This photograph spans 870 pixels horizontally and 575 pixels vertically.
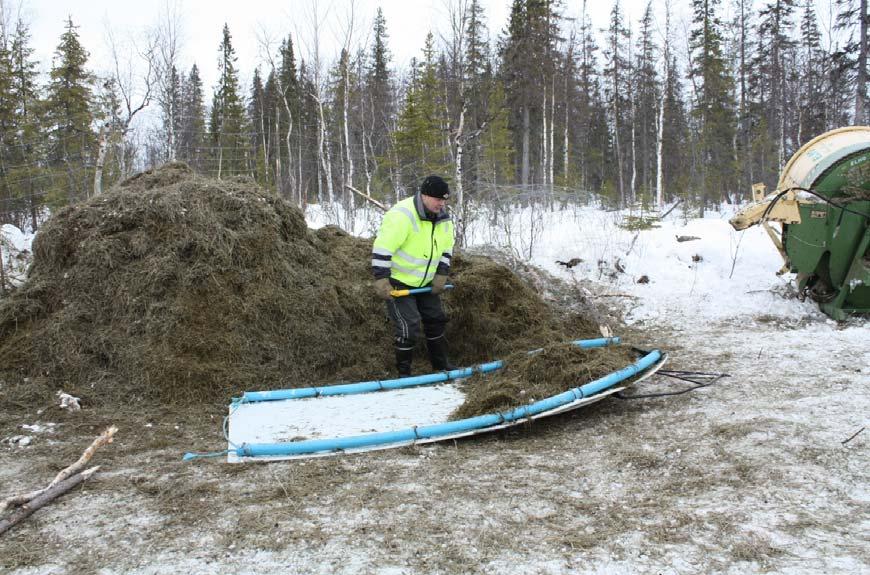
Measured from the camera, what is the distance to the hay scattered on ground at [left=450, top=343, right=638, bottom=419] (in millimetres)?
4414

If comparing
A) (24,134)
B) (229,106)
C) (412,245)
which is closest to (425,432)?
(412,245)

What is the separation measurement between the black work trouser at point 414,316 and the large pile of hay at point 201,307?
615mm

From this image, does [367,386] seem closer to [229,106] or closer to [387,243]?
[387,243]

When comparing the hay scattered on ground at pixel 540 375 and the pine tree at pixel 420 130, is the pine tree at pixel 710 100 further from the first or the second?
the hay scattered on ground at pixel 540 375

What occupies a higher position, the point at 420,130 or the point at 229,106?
the point at 229,106

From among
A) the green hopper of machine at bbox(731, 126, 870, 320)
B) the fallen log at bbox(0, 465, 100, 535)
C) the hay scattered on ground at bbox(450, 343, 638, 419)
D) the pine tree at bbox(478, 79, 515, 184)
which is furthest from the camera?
the pine tree at bbox(478, 79, 515, 184)

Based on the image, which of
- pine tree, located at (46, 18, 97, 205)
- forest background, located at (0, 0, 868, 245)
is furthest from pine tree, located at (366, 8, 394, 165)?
pine tree, located at (46, 18, 97, 205)

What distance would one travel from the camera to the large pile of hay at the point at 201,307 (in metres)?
Result: 5.25

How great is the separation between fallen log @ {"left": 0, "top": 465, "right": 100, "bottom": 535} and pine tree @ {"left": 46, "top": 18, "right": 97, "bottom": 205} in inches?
705

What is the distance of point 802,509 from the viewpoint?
9.47 ft

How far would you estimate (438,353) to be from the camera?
6.04 meters

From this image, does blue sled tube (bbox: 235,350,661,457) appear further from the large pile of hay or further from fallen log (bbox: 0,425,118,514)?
the large pile of hay

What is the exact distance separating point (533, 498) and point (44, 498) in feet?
8.80

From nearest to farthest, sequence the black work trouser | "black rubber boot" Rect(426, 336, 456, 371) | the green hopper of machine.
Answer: the black work trouser < "black rubber boot" Rect(426, 336, 456, 371) < the green hopper of machine
